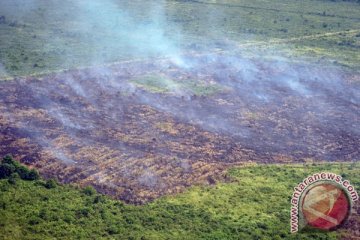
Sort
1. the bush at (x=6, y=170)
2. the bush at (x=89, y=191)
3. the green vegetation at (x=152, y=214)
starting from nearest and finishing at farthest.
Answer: the green vegetation at (x=152, y=214) → the bush at (x=89, y=191) → the bush at (x=6, y=170)

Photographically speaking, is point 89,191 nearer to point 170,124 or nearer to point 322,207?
point 170,124

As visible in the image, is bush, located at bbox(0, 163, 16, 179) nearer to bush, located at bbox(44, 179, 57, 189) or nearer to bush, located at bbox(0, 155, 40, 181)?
bush, located at bbox(0, 155, 40, 181)

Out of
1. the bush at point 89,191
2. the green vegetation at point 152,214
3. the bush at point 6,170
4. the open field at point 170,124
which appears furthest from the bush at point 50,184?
the bush at point 6,170

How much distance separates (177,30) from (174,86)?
86.4 ft

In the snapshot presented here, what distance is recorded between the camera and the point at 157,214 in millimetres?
25609

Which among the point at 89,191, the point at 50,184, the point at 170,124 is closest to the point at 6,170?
the point at 50,184

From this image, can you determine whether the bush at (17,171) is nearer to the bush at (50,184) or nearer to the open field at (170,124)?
the open field at (170,124)

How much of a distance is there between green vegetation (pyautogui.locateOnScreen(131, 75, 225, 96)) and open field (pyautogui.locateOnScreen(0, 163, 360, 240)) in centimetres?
1815

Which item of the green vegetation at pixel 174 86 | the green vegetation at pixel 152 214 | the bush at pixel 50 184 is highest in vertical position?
the green vegetation at pixel 174 86

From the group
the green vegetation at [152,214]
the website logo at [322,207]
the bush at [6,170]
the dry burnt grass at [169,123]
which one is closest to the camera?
the website logo at [322,207]

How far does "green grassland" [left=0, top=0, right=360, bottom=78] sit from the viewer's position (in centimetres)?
5575

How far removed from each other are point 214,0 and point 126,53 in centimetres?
4336

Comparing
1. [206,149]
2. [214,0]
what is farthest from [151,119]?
[214,0]

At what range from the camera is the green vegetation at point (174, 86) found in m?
45.8
